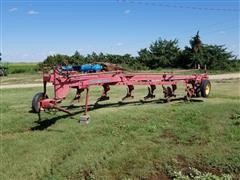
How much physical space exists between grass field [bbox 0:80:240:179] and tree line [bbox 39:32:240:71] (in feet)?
78.3

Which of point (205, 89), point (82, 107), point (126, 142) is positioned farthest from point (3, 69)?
point (126, 142)

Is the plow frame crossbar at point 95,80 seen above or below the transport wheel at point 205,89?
above

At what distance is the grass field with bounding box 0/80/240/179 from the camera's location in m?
10.5

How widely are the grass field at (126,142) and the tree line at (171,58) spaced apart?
78.3ft

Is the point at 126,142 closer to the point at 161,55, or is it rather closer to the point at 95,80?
the point at 95,80

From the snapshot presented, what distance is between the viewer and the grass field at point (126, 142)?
10492 mm

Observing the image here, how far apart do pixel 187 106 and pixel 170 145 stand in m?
3.65

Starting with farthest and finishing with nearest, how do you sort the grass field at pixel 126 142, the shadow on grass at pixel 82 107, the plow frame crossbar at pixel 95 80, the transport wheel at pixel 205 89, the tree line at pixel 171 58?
the tree line at pixel 171 58, the transport wheel at pixel 205 89, the shadow on grass at pixel 82 107, the plow frame crossbar at pixel 95 80, the grass field at pixel 126 142

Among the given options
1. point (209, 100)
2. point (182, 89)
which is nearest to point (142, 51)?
point (182, 89)

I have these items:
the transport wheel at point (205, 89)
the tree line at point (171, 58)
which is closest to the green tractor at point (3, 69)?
the tree line at point (171, 58)

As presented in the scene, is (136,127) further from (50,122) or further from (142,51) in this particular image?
(142,51)

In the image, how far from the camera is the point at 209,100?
16094 millimetres

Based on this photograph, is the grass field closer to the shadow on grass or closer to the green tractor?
the shadow on grass

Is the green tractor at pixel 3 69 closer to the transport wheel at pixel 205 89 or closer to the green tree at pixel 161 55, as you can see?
the green tree at pixel 161 55
